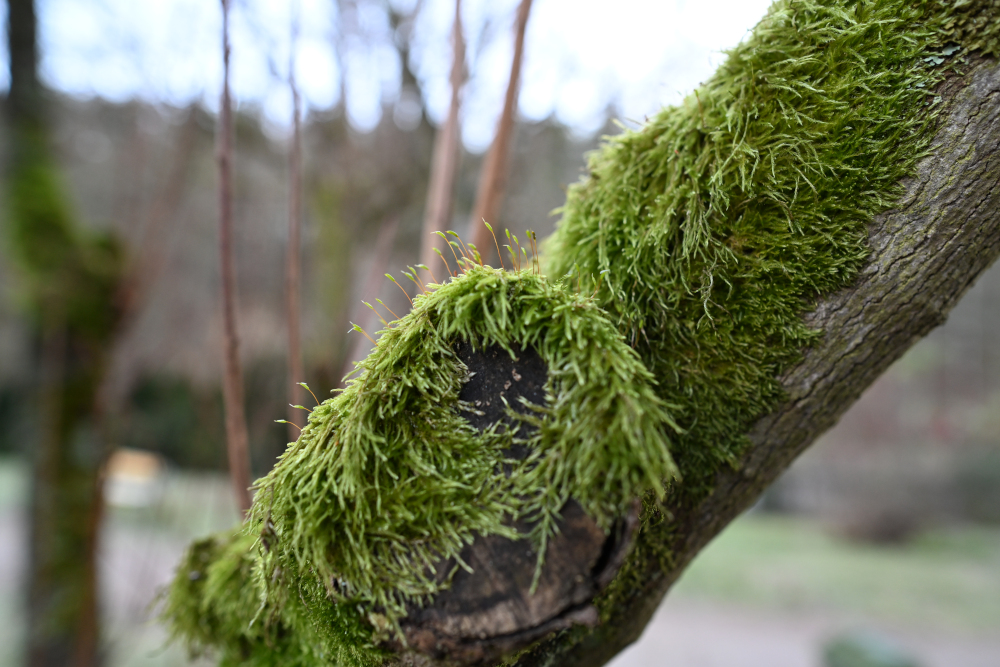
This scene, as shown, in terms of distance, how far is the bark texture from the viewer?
2.60ft

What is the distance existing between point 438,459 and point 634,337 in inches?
14.4

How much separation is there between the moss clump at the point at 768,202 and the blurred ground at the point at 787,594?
213 inches

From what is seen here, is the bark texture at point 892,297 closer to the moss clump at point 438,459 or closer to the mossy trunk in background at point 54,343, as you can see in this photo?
the moss clump at point 438,459

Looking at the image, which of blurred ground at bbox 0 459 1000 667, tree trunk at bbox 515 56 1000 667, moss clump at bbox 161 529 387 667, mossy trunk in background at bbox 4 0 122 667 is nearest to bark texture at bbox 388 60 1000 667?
tree trunk at bbox 515 56 1000 667

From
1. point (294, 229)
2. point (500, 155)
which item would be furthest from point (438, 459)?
point (500, 155)

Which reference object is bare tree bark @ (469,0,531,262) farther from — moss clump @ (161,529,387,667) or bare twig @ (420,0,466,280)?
moss clump @ (161,529,387,667)

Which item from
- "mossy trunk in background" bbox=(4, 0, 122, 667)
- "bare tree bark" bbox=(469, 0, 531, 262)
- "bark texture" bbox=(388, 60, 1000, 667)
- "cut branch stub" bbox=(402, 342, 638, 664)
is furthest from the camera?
"mossy trunk in background" bbox=(4, 0, 122, 667)

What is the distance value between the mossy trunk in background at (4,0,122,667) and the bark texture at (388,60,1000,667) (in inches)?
153

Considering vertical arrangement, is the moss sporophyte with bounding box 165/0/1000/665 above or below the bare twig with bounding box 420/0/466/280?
below

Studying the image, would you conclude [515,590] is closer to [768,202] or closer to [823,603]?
[768,202]

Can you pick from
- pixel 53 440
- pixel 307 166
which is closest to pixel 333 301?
pixel 307 166

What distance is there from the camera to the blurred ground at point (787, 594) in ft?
21.0

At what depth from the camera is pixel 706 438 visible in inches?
34.5

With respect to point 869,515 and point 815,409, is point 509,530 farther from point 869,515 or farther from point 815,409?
point 869,515
